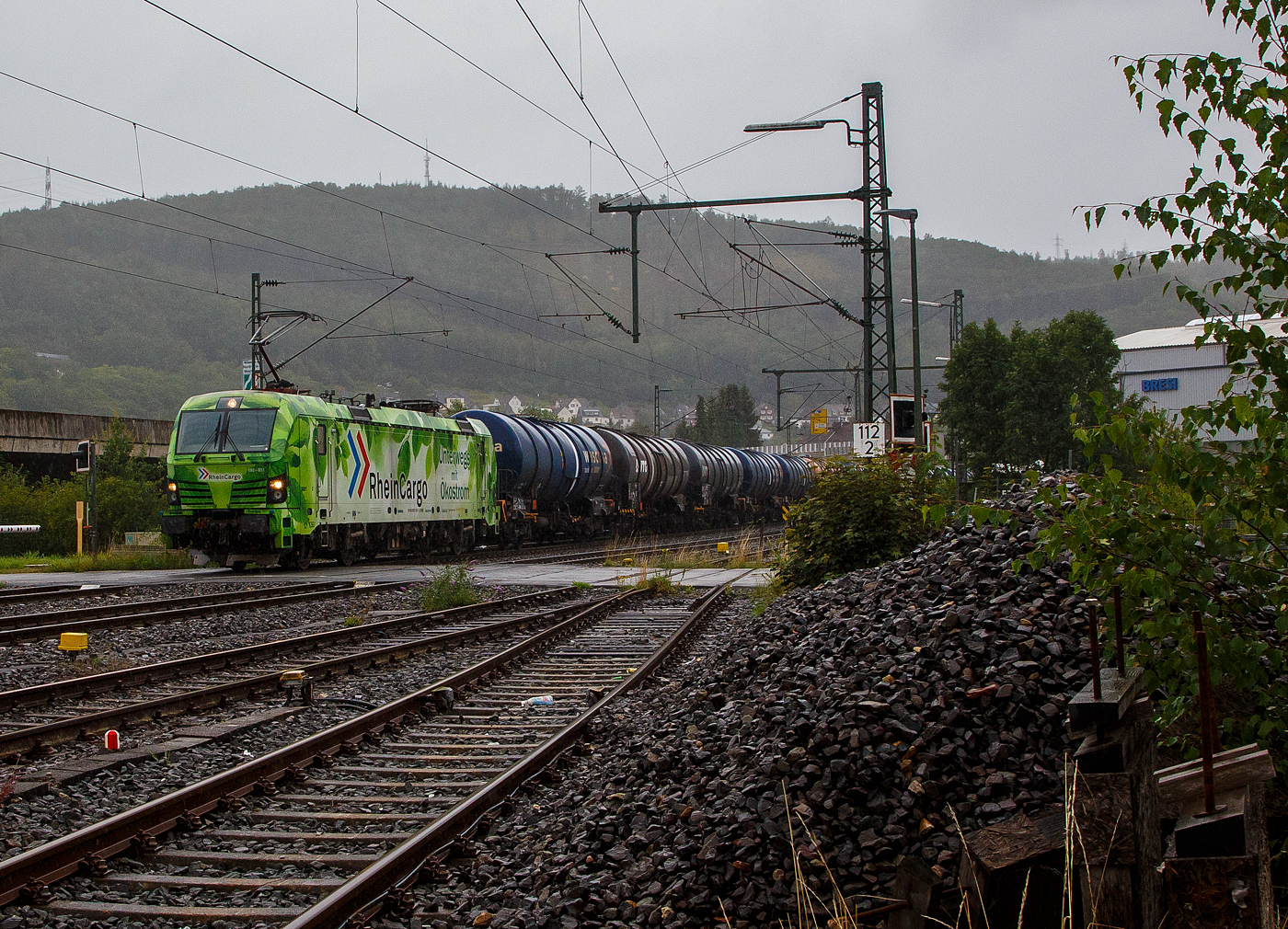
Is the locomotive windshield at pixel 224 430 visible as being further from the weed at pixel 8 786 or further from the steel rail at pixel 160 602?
the weed at pixel 8 786

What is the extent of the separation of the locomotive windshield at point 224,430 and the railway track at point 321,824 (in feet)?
39.0

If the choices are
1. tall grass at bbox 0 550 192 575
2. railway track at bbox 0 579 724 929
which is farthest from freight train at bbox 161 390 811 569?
railway track at bbox 0 579 724 929

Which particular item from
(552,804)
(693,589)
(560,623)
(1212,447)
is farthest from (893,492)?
(1212,447)

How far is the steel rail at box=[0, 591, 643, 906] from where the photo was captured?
4719mm

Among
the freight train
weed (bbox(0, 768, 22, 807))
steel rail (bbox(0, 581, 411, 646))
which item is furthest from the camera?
the freight train

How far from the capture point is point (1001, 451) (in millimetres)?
55281

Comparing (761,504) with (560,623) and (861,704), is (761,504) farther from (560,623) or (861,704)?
(861,704)

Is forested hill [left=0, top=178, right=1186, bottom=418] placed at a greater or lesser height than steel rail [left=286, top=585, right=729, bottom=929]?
greater

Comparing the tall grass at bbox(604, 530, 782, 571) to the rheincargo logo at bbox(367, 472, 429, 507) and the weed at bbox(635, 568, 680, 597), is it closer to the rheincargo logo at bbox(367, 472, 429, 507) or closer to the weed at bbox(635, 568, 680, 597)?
the weed at bbox(635, 568, 680, 597)

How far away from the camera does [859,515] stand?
12180 millimetres

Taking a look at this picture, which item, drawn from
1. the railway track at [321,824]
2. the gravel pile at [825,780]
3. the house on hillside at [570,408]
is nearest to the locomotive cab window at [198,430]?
the railway track at [321,824]

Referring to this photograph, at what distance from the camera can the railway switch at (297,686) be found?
860cm

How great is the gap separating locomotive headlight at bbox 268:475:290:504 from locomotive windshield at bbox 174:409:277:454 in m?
0.61

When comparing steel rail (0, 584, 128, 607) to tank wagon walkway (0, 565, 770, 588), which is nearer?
steel rail (0, 584, 128, 607)
